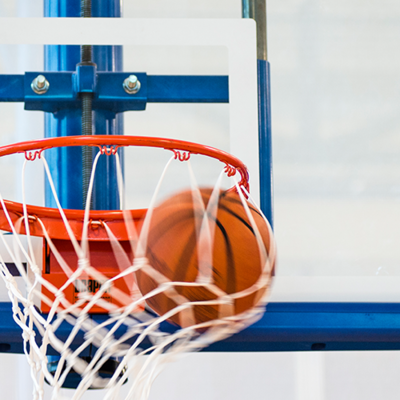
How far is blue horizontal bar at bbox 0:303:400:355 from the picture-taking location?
28.7 inches

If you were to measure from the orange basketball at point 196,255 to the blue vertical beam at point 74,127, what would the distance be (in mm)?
286

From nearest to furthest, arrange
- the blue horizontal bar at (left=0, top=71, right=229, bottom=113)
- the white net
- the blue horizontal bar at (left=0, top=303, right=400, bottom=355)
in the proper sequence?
the white net → the blue horizontal bar at (left=0, top=303, right=400, bottom=355) → the blue horizontal bar at (left=0, top=71, right=229, bottom=113)

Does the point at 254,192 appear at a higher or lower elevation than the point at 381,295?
higher

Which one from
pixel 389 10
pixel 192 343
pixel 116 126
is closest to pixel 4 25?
pixel 116 126

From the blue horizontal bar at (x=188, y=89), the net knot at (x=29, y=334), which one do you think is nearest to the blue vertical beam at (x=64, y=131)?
the blue horizontal bar at (x=188, y=89)

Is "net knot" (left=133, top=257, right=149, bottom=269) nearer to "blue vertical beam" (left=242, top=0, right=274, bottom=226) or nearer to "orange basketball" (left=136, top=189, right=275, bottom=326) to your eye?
"orange basketball" (left=136, top=189, right=275, bottom=326)

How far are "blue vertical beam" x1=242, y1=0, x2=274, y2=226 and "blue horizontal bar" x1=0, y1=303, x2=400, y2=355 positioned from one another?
0.18m

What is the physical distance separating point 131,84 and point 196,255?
0.42 m

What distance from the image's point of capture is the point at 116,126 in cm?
90

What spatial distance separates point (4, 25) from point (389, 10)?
3.37ft

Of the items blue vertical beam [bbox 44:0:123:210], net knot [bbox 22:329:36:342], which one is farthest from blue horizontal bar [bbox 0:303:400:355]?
blue vertical beam [bbox 44:0:123:210]

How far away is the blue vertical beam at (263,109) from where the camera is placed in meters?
0.85

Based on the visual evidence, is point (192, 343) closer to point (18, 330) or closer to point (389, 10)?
point (18, 330)

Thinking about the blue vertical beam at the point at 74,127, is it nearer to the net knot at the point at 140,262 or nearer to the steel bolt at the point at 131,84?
the steel bolt at the point at 131,84
